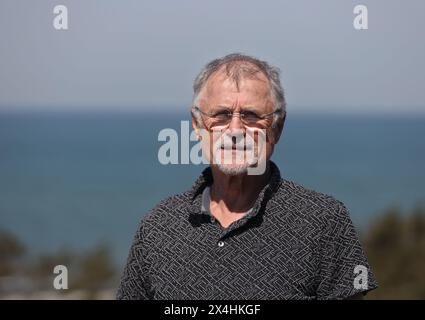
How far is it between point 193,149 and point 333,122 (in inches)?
1815

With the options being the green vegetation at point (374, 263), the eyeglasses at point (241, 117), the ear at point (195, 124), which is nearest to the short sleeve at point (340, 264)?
the eyeglasses at point (241, 117)

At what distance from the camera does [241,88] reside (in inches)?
99.3

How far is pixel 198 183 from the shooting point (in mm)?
2650

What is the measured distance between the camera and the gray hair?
2541mm

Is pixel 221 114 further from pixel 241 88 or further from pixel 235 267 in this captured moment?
pixel 235 267

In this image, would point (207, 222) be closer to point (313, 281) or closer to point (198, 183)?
point (198, 183)

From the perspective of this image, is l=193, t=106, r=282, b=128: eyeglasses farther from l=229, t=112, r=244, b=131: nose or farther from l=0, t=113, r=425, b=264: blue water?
l=0, t=113, r=425, b=264: blue water

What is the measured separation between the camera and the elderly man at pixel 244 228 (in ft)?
8.09

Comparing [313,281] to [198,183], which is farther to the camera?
[198,183]

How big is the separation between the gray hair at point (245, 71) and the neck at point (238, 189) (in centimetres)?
17

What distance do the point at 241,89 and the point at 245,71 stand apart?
56 millimetres

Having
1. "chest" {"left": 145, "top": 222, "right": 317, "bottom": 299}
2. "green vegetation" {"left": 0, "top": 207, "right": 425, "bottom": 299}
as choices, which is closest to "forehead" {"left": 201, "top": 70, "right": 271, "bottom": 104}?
"chest" {"left": 145, "top": 222, "right": 317, "bottom": 299}

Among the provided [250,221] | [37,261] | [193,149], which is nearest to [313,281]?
[250,221]

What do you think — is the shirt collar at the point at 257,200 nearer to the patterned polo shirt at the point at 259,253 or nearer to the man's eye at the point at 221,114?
the patterned polo shirt at the point at 259,253
